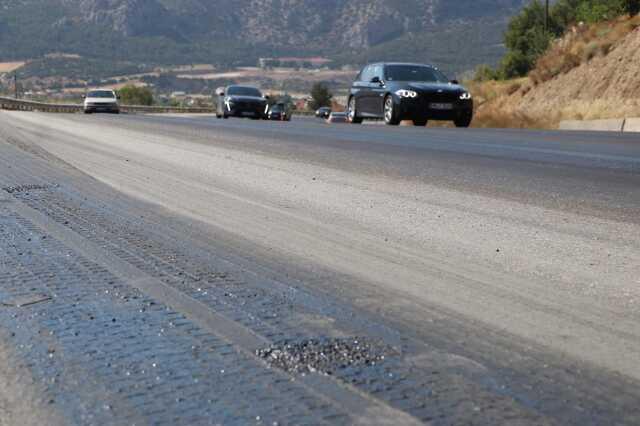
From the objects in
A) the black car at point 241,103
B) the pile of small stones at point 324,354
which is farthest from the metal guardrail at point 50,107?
the pile of small stones at point 324,354

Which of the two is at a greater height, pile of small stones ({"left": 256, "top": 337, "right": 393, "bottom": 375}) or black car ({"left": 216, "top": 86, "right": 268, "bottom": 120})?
pile of small stones ({"left": 256, "top": 337, "right": 393, "bottom": 375})

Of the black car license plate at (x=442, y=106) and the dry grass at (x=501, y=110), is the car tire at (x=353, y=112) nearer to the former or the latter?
the black car license plate at (x=442, y=106)

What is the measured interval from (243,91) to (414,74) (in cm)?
1936

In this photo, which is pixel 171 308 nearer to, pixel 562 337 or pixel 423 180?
pixel 562 337

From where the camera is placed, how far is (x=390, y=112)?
2703 centimetres

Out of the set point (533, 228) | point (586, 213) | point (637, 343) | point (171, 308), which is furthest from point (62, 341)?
point (586, 213)

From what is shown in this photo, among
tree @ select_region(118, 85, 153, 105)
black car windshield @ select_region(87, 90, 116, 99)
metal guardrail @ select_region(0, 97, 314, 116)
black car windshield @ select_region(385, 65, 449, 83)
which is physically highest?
black car windshield @ select_region(385, 65, 449, 83)

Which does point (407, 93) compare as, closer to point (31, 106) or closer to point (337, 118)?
point (337, 118)

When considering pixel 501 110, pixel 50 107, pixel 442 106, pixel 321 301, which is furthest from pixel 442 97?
pixel 50 107

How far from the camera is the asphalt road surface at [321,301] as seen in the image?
3.10 meters

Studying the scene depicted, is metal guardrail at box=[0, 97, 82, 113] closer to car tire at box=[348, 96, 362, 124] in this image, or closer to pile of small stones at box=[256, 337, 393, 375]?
car tire at box=[348, 96, 362, 124]

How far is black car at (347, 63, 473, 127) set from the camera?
26.0 meters

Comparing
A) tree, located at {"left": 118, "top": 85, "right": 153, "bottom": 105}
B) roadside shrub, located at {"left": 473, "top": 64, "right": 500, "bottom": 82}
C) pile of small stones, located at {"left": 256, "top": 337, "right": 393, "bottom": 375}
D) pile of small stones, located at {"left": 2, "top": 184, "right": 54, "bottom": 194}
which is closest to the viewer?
pile of small stones, located at {"left": 256, "top": 337, "right": 393, "bottom": 375}

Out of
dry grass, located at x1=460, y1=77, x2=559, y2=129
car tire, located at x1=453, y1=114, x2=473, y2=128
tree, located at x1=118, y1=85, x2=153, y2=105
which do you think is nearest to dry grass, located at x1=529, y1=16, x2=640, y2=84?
dry grass, located at x1=460, y1=77, x2=559, y2=129
